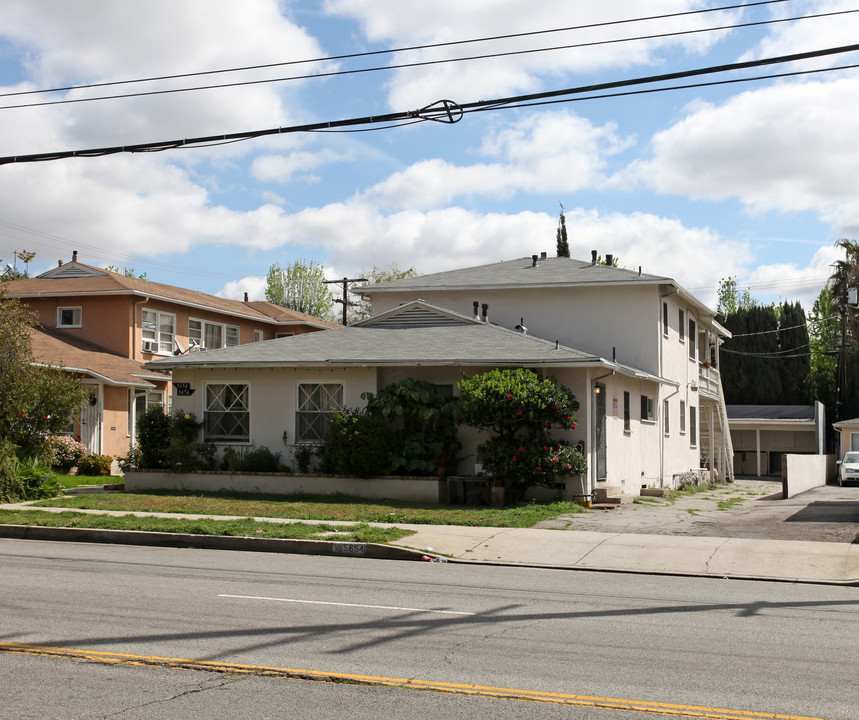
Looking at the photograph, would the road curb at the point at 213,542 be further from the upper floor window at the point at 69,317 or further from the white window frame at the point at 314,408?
the upper floor window at the point at 69,317

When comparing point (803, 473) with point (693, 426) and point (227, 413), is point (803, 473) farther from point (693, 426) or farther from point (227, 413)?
point (227, 413)

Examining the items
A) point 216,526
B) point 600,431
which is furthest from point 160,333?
point 216,526

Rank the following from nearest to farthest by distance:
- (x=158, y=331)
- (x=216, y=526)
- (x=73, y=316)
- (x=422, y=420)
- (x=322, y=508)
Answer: (x=216, y=526), (x=322, y=508), (x=422, y=420), (x=73, y=316), (x=158, y=331)

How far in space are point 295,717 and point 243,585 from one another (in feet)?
17.0

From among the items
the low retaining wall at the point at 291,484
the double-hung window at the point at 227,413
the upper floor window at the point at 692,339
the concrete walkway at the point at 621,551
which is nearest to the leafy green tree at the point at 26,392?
the low retaining wall at the point at 291,484

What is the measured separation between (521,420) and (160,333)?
20.2 meters

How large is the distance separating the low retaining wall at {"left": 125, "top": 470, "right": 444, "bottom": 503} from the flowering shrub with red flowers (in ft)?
5.29

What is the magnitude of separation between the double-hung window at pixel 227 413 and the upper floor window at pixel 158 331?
1229 cm

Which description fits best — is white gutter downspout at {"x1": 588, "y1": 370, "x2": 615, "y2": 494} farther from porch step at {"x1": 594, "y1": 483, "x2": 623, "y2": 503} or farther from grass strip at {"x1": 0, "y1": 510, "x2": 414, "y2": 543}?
grass strip at {"x1": 0, "y1": 510, "x2": 414, "y2": 543}

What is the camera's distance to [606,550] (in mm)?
13906

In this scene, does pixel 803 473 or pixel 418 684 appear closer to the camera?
pixel 418 684

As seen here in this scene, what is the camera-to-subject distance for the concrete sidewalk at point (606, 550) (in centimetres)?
1248

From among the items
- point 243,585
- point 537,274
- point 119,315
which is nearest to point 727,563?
point 243,585

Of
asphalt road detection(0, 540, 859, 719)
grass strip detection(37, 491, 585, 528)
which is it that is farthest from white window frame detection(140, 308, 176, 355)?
asphalt road detection(0, 540, 859, 719)
